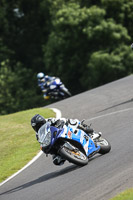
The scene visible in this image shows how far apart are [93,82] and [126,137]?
26924mm

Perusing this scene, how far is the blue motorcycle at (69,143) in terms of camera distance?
1008 centimetres

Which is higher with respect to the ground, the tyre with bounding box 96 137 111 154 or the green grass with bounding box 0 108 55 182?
the tyre with bounding box 96 137 111 154

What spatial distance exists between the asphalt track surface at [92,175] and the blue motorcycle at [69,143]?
0.79 ft

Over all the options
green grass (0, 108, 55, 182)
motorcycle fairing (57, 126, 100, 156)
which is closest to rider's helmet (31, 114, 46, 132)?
motorcycle fairing (57, 126, 100, 156)

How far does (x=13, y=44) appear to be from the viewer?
51.2m

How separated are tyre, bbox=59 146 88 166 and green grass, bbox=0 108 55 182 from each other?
2.75 metres

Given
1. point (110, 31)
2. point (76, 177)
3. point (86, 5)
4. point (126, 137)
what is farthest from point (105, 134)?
point (86, 5)

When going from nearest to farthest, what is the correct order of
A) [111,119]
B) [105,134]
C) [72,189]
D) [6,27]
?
1. [72,189]
2. [105,134]
3. [111,119]
4. [6,27]

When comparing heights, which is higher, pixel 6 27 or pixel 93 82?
pixel 6 27

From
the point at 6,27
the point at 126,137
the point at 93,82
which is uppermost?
the point at 6,27

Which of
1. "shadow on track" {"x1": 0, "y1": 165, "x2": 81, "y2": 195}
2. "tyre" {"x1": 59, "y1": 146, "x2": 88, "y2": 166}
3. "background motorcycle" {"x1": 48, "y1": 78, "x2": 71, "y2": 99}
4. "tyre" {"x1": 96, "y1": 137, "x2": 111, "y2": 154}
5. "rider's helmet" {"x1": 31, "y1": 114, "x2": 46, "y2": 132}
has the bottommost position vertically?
"background motorcycle" {"x1": 48, "y1": 78, "x2": 71, "y2": 99}

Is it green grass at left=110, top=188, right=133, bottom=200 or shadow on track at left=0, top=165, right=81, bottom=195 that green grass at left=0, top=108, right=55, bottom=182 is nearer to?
shadow on track at left=0, top=165, right=81, bottom=195

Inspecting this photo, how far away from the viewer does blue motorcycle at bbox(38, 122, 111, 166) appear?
1008cm

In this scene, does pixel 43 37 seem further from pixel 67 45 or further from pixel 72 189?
pixel 72 189
